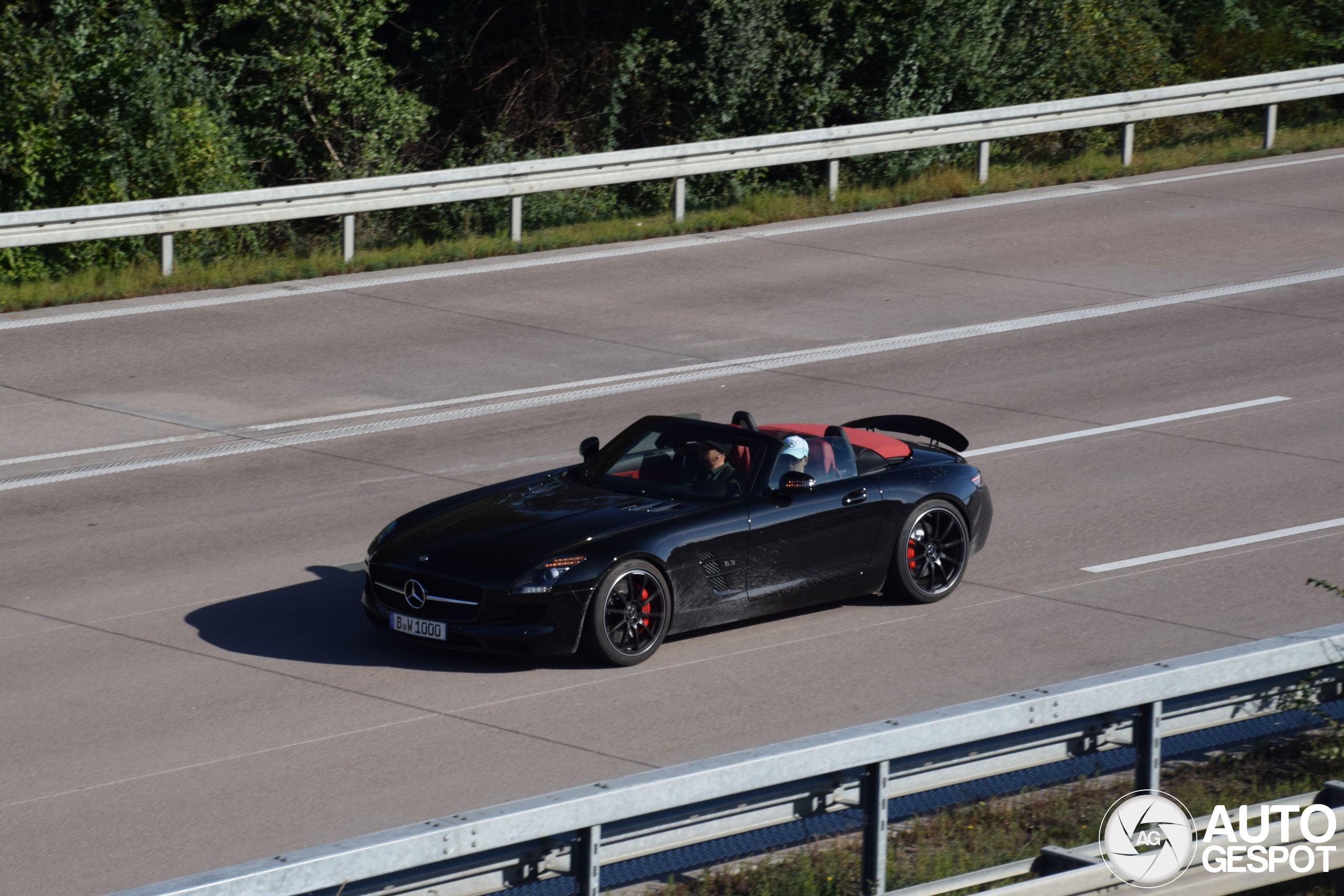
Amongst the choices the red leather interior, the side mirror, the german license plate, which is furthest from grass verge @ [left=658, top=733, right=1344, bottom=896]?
the red leather interior

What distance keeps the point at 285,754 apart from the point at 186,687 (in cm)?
120

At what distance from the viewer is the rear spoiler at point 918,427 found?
11656mm

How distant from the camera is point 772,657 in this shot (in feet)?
32.9

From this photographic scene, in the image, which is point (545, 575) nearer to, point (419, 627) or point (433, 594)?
point (433, 594)

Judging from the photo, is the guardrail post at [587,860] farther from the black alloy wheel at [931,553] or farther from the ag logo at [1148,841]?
the black alloy wheel at [931,553]

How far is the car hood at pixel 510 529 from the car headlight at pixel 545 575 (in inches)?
1.6

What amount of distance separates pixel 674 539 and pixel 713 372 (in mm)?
6518

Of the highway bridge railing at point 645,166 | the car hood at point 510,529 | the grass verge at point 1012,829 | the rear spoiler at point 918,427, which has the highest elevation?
the highway bridge railing at point 645,166

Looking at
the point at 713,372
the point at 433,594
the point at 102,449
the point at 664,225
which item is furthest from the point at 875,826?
the point at 664,225

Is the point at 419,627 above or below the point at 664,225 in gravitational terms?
below

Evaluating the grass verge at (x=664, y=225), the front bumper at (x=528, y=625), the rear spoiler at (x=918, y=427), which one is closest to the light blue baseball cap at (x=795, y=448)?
the rear spoiler at (x=918, y=427)

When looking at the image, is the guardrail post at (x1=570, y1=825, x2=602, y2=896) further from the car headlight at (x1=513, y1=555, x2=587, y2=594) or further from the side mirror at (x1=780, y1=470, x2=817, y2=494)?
the side mirror at (x1=780, y1=470, x2=817, y2=494)

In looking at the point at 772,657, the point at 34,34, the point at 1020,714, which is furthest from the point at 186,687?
the point at 34,34

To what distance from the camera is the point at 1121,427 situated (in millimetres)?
14719
